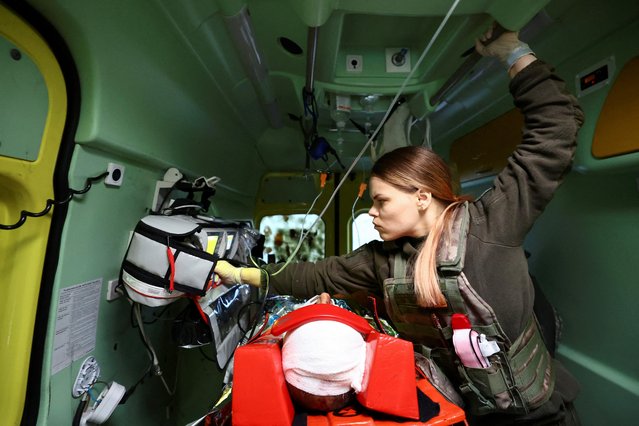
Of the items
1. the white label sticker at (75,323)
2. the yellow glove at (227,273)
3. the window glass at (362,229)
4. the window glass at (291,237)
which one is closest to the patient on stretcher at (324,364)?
the yellow glove at (227,273)

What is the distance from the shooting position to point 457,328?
0.92 m

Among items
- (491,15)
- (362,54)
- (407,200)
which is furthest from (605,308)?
(362,54)

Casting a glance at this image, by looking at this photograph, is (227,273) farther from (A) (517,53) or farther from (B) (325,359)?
(A) (517,53)

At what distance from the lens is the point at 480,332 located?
3.01ft

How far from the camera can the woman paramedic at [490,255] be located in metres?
0.87

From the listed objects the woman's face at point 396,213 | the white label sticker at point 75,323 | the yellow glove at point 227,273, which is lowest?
the white label sticker at point 75,323

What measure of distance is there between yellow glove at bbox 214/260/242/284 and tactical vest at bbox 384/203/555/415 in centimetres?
75

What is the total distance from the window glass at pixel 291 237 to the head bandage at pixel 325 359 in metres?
2.80

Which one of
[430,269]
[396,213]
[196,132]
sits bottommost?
[430,269]

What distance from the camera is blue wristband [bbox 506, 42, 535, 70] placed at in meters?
0.97

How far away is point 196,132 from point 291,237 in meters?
2.21

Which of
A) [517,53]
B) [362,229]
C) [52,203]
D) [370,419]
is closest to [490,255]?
[370,419]

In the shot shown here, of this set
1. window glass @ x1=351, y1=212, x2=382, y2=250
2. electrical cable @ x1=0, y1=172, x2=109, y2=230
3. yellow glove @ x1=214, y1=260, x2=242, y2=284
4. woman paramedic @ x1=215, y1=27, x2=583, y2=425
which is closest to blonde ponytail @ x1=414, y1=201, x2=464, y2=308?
woman paramedic @ x1=215, y1=27, x2=583, y2=425

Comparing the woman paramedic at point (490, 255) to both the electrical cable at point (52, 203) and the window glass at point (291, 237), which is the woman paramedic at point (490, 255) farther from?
the window glass at point (291, 237)
